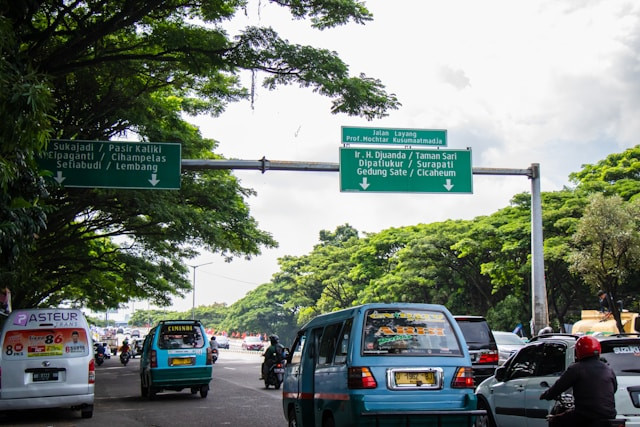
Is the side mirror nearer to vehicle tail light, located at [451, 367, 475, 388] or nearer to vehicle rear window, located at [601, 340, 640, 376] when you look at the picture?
vehicle tail light, located at [451, 367, 475, 388]

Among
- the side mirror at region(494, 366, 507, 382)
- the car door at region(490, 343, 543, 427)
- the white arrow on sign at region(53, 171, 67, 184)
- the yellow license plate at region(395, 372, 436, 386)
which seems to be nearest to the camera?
the yellow license plate at region(395, 372, 436, 386)

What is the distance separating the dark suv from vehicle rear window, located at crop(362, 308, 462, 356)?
7.07 metres

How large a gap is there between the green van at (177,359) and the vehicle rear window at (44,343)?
3.66 m

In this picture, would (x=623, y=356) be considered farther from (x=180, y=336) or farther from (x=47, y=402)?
(x=180, y=336)

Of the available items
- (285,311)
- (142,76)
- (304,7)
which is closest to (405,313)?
(304,7)

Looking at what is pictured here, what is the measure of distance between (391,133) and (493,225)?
29740mm

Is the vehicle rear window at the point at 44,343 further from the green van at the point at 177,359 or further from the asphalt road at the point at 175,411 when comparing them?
the green van at the point at 177,359

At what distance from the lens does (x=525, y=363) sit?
9695 mm

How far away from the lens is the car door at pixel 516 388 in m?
9.36

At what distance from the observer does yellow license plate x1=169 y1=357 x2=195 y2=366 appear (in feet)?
57.7

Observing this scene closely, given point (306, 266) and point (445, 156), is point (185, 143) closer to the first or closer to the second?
point (445, 156)

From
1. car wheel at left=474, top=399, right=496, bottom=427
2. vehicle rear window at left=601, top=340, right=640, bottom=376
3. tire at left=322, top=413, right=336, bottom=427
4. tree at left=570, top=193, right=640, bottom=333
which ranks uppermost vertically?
tree at left=570, top=193, right=640, bottom=333

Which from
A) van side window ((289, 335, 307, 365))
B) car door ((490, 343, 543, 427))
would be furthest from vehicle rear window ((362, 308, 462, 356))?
van side window ((289, 335, 307, 365))

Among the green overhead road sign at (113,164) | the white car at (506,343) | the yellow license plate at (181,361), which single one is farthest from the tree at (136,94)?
the white car at (506,343)
